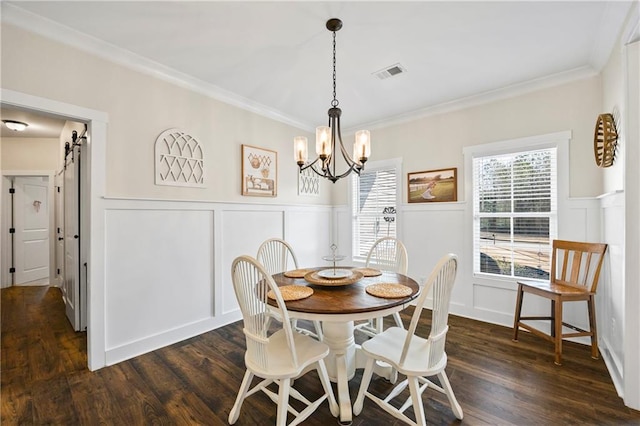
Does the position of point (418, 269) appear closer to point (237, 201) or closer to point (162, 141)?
point (237, 201)

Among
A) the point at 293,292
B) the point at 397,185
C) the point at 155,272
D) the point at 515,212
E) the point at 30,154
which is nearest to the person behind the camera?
the point at 293,292

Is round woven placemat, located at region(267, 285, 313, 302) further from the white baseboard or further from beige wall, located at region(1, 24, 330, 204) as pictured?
beige wall, located at region(1, 24, 330, 204)

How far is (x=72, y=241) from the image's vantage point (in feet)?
10.3

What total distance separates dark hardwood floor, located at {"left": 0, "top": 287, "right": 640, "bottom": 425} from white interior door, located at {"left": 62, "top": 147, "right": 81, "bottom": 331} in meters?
0.35

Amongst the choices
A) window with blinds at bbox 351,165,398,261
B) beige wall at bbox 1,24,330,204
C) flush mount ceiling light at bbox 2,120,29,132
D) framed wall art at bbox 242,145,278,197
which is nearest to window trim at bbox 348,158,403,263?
window with blinds at bbox 351,165,398,261

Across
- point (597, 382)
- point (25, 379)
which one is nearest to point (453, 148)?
point (597, 382)

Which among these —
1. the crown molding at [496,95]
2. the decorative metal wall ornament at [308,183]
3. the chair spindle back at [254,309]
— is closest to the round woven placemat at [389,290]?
the chair spindle back at [254,309]

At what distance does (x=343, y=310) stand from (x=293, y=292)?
0.43m

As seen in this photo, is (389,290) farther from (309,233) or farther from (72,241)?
(72,241)

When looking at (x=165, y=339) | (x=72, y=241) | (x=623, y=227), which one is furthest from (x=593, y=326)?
(x=72, y=241)

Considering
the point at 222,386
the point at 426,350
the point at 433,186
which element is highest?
the point at 433,186

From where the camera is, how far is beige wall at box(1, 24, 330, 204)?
6.63 ft

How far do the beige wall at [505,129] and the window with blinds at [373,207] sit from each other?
25cm

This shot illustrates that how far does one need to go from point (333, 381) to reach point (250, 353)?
835mm
